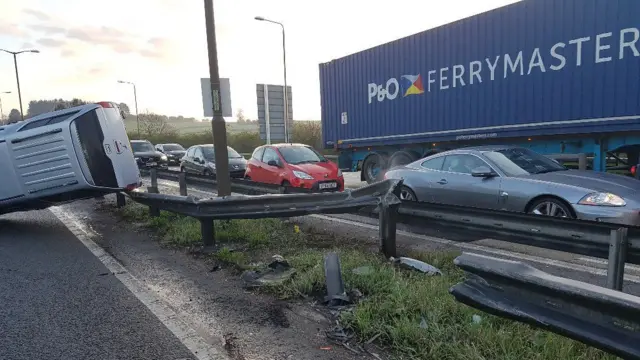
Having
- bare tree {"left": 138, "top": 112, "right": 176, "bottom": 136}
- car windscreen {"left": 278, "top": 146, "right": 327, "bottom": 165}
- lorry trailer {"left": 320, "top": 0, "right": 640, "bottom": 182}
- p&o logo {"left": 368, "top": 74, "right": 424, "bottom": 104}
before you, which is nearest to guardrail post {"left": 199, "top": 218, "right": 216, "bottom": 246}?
car windscreen {"left": 278, "top": 146, "right": 327, "bottom": 165}

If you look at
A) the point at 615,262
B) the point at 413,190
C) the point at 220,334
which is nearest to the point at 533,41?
the point at 413,190

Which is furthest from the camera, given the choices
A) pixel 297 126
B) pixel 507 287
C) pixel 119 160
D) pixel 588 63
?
pixel 297 126

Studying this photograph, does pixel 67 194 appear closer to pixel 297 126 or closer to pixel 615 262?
pixel 615 262

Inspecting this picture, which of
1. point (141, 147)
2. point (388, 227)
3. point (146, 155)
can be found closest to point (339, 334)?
point (388, 227)

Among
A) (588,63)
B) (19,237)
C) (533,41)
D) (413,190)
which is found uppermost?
(533,41)

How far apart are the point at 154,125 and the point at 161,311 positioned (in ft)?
186

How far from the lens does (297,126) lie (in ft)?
136

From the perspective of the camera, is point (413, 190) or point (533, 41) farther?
point (533, 41)

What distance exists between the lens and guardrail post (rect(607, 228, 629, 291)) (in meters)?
3.26

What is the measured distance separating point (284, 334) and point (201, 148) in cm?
1448

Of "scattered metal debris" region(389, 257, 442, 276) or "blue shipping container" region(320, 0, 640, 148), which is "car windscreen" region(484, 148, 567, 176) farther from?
"scattered metal debris" region(389, 257, 442, 276)

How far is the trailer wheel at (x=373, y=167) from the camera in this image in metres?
13.6

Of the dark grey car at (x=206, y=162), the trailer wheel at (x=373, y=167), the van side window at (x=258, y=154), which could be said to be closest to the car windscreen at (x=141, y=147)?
the dark grey car at (x=206, y=162)

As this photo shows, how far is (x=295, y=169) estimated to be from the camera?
10.5 m
